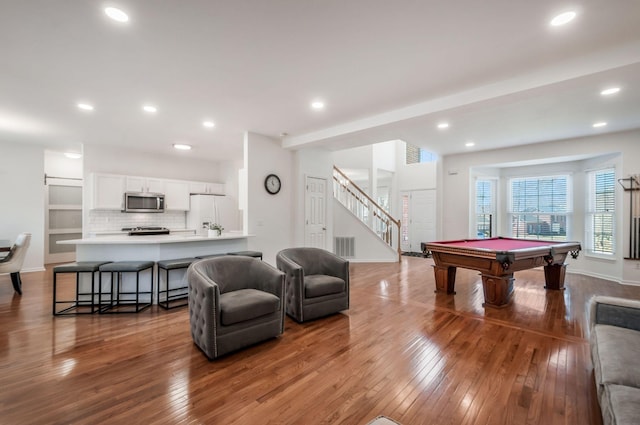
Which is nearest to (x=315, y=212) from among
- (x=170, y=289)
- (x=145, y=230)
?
(x=170, y=289)

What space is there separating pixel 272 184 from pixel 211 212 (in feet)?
8.27

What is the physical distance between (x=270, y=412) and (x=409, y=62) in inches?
127

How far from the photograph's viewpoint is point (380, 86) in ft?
11.6

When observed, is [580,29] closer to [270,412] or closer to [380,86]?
[380,86]

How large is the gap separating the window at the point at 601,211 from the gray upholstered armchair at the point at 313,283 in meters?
5.84

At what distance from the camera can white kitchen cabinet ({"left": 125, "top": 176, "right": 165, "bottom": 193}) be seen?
6.73 m

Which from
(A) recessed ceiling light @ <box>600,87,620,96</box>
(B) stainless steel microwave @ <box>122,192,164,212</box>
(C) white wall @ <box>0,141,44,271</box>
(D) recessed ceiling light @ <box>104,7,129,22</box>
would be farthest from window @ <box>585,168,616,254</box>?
(C) white wall @ <box>0,141,44,271</box>

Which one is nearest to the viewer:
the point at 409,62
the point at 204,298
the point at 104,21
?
the point at 104,21

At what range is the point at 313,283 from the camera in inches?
141

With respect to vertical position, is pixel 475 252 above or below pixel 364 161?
below

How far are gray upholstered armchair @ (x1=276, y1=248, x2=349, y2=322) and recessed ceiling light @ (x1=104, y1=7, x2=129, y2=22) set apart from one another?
8.91 ft

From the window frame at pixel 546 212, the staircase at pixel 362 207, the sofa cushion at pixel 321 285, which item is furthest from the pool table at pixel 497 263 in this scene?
the staircase at pixel 362 207

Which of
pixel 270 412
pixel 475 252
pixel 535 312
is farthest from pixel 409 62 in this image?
pixel 535 312

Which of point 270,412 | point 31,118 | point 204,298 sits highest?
point 31,118
